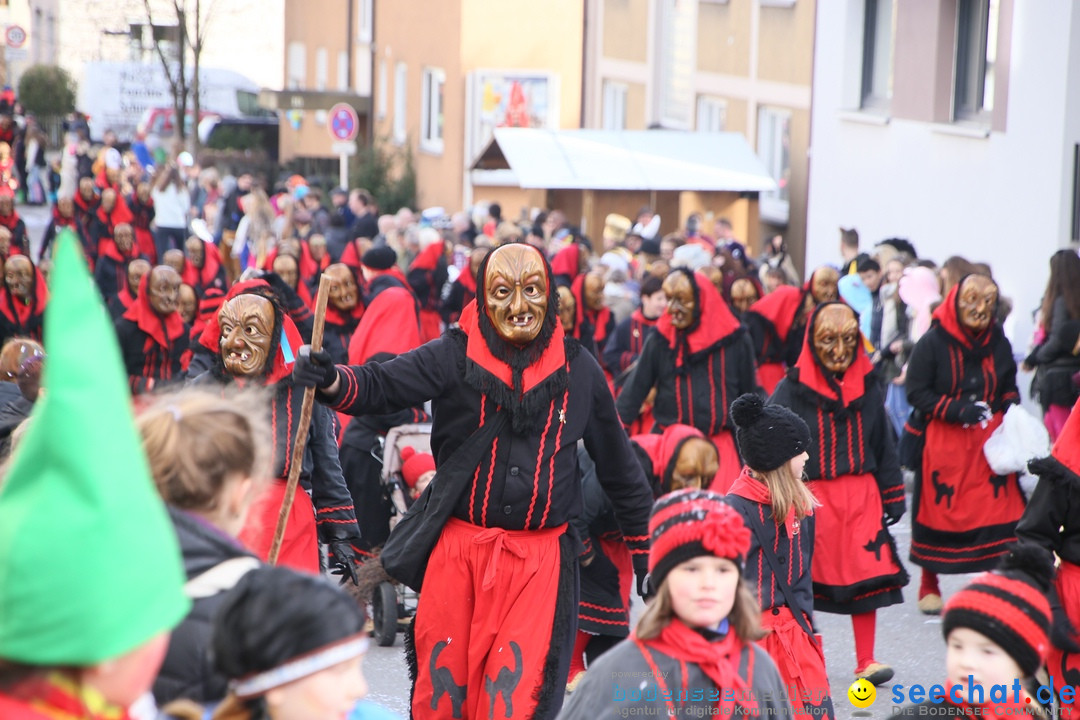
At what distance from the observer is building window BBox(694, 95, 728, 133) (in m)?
24.0

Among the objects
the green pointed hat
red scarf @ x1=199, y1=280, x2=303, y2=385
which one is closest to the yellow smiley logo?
red scarf @ x1=199, y1=280, x2=303, y2=385

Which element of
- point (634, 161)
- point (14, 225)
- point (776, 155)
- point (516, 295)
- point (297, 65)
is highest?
point (297, 65)

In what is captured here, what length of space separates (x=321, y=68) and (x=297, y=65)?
1.96m

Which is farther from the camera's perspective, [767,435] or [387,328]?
[387,328]

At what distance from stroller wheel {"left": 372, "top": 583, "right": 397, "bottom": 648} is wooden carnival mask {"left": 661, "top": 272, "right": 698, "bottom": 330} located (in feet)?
7.94

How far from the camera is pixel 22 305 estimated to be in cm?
1200

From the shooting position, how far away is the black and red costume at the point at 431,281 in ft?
48.0

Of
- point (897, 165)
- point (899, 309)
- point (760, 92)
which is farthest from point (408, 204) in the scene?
point (899, 309)

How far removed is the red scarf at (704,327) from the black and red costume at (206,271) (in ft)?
21.6

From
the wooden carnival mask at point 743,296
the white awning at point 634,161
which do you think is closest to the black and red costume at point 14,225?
the white awning at point 634,161

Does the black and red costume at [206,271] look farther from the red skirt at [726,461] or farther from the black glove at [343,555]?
the black glove at [343,555]

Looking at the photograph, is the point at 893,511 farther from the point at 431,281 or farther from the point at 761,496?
the point at 431,281

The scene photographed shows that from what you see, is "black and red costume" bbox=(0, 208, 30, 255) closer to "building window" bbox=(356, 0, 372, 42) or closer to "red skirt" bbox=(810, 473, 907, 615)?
"red skirt" bbox=(810, 473, 907, 615)

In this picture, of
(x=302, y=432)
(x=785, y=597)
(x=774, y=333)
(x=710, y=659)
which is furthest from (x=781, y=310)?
(x=710, y=659)
